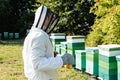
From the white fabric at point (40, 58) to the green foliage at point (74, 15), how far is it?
409 inches

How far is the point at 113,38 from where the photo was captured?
774cm

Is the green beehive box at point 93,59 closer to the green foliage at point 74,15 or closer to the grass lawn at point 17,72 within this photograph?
the grass lawn at point 17,72

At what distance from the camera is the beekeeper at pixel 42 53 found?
2.60 m

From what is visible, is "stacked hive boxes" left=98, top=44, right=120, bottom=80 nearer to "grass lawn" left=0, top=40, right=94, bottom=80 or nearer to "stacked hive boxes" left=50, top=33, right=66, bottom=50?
"grass lawn" left=0, top=40, right=94, bottom=80

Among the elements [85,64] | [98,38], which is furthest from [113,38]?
[98,38]

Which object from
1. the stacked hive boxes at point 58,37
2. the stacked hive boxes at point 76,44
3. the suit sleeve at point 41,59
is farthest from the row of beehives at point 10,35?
the suit sleeve at point 41,59

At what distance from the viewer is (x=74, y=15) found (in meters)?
13.4

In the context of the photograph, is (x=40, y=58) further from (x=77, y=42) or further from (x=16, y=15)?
(x=16, y=15)

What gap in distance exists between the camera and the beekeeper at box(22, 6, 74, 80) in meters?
2.60

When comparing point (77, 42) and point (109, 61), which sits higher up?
point (77, 42)

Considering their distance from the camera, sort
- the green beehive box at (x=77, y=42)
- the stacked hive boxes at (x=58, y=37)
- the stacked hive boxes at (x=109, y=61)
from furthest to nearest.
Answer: the stacked hive boxes at (x=58, y=37) → the green beehive box at (x=77, y=42) → the stacked hive boxes at (x=109, y=61)

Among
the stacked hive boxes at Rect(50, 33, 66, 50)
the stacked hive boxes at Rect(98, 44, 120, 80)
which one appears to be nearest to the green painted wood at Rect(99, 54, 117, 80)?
the stacked hive boxes at Rect(98, 44, 120, 80)

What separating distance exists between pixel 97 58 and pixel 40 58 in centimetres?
407

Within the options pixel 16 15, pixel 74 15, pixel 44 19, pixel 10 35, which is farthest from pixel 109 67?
pixel 16 15
